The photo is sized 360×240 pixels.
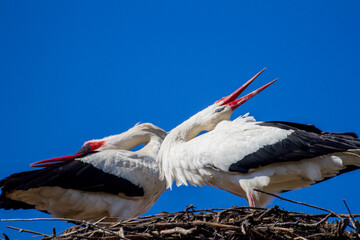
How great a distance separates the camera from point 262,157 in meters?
6.68

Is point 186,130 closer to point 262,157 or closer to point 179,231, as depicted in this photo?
point 262,157

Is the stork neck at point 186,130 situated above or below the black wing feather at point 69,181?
above

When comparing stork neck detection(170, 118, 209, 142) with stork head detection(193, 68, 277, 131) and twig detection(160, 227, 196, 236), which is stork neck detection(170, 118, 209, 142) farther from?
twig detection(160, 227, 196, 236)

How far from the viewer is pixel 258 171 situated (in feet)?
22.2

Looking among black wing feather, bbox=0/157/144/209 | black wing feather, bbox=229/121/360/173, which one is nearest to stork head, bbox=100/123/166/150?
black wing feather, bbox=0/157/144/209

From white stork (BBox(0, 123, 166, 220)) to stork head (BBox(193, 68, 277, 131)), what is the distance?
0.89 m

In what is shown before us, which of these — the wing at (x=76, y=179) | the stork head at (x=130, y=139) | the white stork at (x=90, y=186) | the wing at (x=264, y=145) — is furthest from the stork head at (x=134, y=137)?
the wing at (x=264, y=145)

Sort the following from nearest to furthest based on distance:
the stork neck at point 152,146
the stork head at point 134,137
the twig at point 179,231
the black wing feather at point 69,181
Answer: the twig at point 179,231
the black wing feather at point 69,181
the stork neck at point 152,146
the stork head at point 134,137

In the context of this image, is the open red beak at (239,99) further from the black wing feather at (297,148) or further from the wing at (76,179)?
the wing at (76,179)

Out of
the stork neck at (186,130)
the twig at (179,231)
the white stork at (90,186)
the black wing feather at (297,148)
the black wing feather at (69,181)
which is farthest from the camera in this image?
the stork neck at (186,130)

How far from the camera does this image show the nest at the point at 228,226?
5461 millimetres

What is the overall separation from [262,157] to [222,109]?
4.08 ft

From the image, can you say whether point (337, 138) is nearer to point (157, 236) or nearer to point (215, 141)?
point (215, 141)

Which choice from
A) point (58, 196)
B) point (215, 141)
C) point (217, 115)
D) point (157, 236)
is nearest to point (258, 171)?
point (215, 141)
